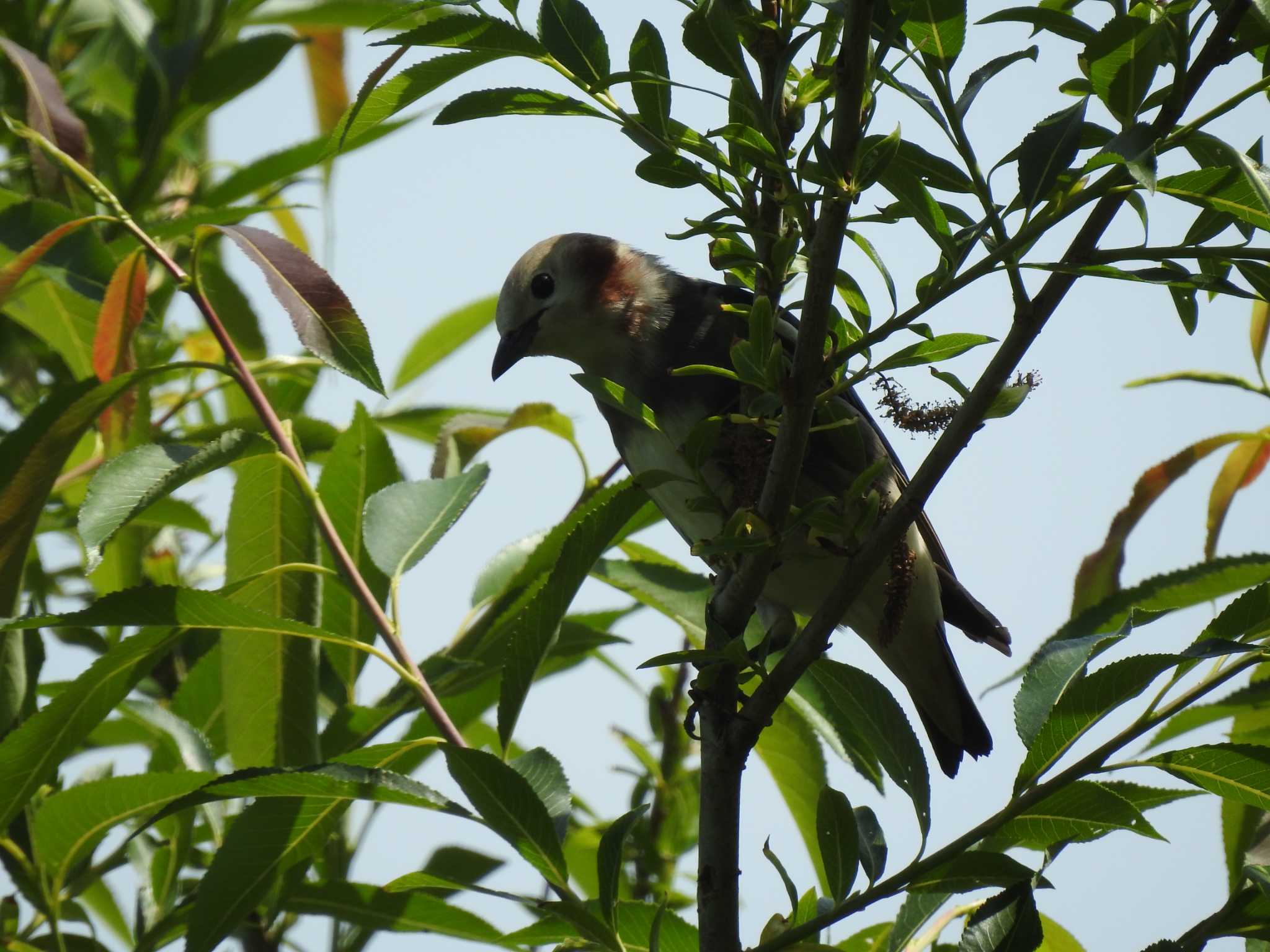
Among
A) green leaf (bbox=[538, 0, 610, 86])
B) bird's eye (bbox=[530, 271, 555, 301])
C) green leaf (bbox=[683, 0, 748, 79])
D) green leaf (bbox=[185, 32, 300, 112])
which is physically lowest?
green leaf (bbox=[683, 0, 748, 79])

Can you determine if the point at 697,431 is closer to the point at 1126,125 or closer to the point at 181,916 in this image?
the point at 1126,125

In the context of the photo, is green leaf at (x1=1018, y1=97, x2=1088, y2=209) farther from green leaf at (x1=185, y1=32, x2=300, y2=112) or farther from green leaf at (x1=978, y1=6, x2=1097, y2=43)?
green leaf at (x1=185, y1=32, x2=300, y2=112)

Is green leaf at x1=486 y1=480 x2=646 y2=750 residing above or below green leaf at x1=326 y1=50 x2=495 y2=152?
below

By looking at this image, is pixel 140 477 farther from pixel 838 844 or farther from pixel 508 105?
pixel 838 844

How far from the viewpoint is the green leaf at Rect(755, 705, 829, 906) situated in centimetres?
275

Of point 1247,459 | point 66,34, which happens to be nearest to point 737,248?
point 1247,459

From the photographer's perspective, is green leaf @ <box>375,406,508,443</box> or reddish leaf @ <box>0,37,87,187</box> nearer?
reddish leaf @ <box>0,37,87,187</box>

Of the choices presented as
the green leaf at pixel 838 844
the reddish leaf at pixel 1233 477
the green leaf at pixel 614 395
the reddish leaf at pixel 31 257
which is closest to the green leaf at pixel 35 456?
the reddish leaf at pixel 31 257

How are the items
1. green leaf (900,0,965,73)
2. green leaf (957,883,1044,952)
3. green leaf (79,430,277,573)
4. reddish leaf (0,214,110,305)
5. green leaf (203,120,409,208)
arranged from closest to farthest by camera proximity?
green leaf (900,0,965,73) → green leaf (957,883,1044,952) → green leaf (79,430,277,573) → reddish leaf (0,214,110,305) → green leaf (203,120,409,208)

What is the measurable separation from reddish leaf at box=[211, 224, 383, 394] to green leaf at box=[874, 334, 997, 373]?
811 mm

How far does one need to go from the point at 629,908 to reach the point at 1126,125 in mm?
1367

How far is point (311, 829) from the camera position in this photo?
2.16 meters

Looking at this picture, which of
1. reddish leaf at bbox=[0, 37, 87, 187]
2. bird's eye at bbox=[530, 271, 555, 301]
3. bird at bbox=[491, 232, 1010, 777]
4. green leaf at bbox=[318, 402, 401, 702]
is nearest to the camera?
reddish leaf at bbox=[0, 37, 87, 187]

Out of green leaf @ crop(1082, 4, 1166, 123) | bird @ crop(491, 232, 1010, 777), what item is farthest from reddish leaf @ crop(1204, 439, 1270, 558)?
green leaf @ crop(1082, 4, 1166, 123)
